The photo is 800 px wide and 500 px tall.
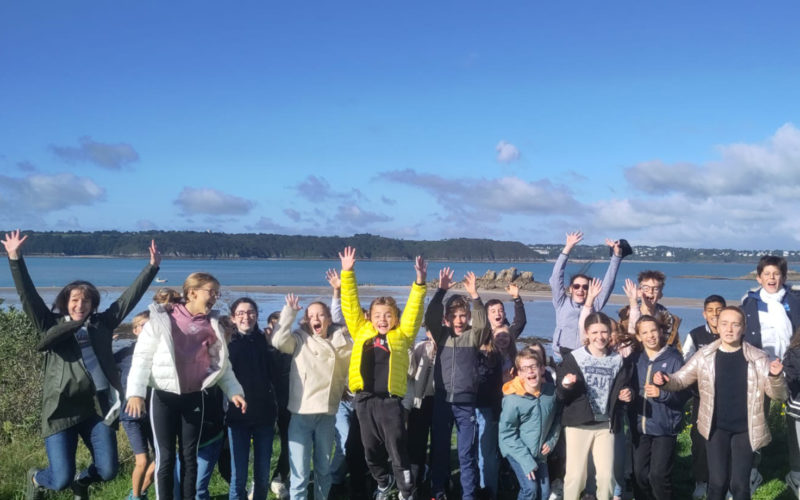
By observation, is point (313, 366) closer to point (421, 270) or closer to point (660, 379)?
point (421, 270)

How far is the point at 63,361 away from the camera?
5.48m

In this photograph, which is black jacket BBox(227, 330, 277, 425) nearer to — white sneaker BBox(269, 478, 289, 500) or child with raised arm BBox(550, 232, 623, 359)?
white sneaker BBox(269, 478, 289, 500)

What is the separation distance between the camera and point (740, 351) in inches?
215

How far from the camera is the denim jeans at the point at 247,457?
557 cm

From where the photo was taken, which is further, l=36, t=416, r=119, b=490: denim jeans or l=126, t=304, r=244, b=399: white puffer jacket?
l=36, t=416, r=119, b=490: denim jeans

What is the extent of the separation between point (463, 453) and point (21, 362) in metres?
6.05

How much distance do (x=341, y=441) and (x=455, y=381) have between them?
4.65 ft

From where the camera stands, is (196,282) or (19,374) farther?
(19,374)

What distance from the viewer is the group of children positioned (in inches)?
208

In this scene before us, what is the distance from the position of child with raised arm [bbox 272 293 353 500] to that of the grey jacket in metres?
2.35

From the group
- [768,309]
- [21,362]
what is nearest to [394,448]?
[768,309]

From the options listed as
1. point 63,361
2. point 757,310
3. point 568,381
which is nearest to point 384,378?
point 568,381

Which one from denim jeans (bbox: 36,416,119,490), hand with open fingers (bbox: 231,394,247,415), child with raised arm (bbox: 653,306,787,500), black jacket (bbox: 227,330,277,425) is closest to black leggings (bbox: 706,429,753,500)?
child with raised arm (bbox: 653,306,787,500)

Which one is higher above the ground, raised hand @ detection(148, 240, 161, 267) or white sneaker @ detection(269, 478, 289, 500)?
raised hand @ detection(148, 240, 161, 267)
